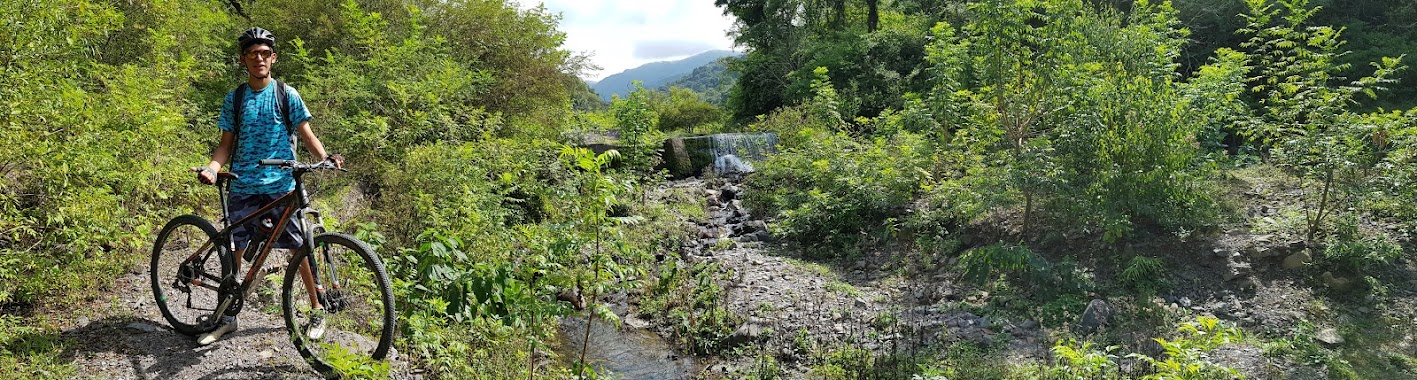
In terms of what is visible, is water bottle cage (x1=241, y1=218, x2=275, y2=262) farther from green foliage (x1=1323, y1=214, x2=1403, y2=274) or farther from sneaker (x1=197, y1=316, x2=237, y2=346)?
green foliage (x1=1323, y1=214, x2=1403, y2=274)

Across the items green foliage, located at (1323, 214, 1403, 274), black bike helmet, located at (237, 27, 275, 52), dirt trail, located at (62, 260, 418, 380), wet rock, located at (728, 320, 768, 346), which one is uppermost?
black bike helmet, located at (237, 27, 275, 52)

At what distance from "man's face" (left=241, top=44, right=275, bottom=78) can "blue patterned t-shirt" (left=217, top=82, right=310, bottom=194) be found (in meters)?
0.10

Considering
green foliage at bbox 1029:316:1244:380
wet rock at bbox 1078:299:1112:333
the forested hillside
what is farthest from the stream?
wet rock at bbox 1078:299:1112:333

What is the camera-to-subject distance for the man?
3482 mm

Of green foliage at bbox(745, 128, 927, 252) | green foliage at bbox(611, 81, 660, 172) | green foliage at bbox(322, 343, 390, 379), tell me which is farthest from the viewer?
green foliage at bbox(611, 81, 660, 172)

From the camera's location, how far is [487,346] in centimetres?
483

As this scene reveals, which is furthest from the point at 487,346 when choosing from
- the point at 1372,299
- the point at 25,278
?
the point at 1372,299

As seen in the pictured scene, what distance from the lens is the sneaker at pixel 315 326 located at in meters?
3.51

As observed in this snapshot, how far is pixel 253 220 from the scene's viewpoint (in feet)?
11.6

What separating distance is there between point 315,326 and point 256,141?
3.31 feet

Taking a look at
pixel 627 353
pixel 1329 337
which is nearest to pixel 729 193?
pixel 627 353

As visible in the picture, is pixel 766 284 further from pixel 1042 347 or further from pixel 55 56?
pixel 55 56

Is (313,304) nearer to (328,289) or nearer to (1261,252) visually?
(328,289)

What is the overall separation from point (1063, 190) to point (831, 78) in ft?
55.2
